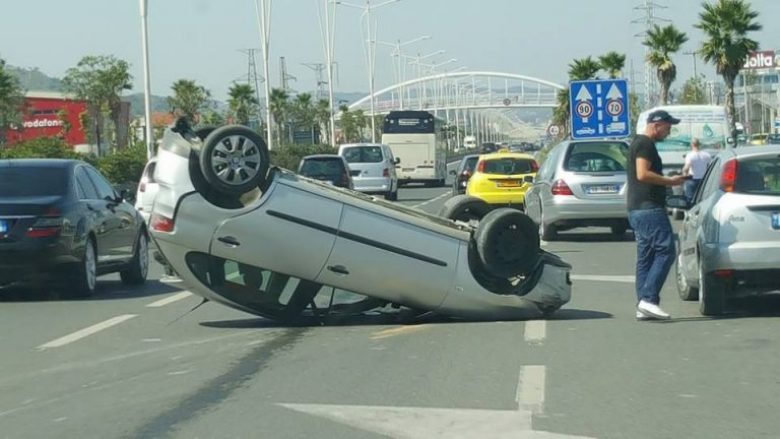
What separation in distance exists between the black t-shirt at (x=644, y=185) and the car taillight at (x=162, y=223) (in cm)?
397

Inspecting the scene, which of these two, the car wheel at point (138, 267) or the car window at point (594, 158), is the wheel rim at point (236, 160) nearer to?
the car wheel at point (138, 267)

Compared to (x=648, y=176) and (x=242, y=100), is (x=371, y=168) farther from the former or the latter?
(x=242, y=100)

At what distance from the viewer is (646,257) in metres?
11.8

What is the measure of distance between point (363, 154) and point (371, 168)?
0.98 meters

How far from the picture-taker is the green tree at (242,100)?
288 ft

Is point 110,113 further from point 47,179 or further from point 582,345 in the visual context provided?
point 582,345

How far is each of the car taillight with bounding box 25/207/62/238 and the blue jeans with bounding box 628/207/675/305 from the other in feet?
22.1

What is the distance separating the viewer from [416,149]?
60125mm

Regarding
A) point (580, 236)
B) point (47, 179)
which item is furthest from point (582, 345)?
point (580, 236)

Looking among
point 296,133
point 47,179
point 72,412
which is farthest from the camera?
point 296,133

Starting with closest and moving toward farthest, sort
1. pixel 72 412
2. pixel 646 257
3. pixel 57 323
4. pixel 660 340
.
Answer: pixel 72 412 → pixel 660 340 → pixel 646 257 → pixel 57 323

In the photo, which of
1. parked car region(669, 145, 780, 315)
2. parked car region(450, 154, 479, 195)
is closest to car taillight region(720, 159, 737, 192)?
parked car region(669, 145, 780, 315)

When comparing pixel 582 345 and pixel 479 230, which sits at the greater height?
pixel 479 230

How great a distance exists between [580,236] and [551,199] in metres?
2.45
